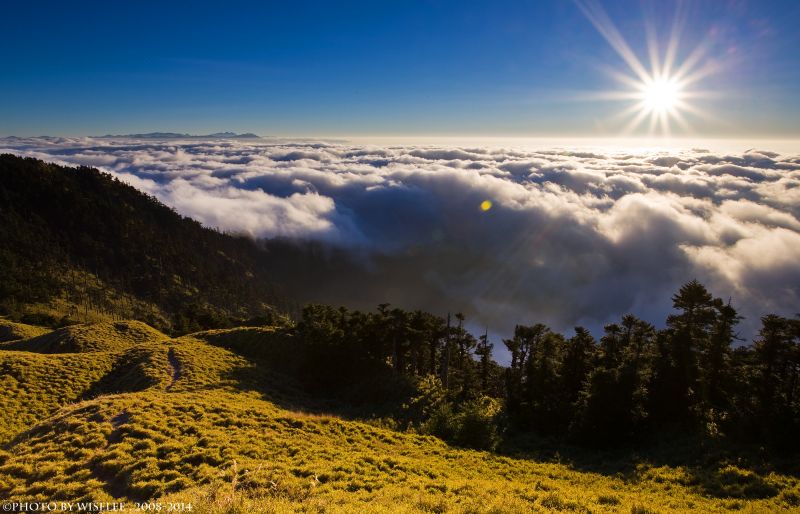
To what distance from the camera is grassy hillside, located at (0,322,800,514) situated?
56.4ft

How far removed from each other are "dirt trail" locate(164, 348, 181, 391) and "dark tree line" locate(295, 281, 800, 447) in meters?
16.3

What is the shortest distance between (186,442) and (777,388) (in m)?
41.0

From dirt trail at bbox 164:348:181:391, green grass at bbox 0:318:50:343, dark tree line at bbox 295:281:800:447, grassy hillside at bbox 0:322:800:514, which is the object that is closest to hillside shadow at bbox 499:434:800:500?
grassy hillside at bbox 0:322:800:514

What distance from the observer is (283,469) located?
20.1 meters

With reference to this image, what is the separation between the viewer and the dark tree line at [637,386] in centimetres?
2983

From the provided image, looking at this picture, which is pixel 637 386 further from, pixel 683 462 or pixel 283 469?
pixel 283 469

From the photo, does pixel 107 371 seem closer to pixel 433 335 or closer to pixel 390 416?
pixel 390 416

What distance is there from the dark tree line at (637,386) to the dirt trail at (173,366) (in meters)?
16.3

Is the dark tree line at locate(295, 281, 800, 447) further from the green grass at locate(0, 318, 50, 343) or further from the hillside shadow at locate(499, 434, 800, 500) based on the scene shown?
the green grass at locate(0, 318, 50, 343)

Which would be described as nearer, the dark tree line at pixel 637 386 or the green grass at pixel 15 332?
the dark tree line at pixel 637 386

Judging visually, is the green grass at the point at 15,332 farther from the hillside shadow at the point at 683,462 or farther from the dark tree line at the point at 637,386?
the hillside shadow at the point at 683,462

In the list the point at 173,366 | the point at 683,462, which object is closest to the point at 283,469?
the point at 683,462

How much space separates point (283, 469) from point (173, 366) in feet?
111

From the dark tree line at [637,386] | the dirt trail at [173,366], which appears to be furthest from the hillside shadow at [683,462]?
the dirt trail at [173,366]
